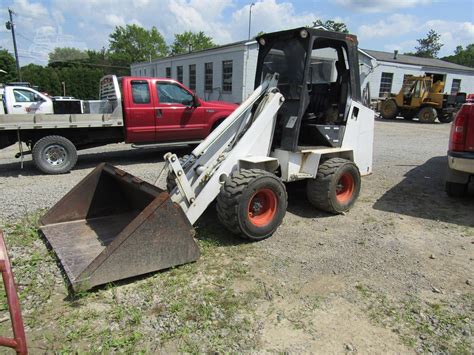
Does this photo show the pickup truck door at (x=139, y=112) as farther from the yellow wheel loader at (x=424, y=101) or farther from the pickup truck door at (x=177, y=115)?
the yellow wheel loader at (x=424, y=101)

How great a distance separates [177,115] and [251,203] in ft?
16.5

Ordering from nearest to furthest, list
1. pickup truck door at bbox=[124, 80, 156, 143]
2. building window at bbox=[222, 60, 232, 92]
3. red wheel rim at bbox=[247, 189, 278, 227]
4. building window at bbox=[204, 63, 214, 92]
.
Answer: red wheel rim at bbox=[247, 189, 278, 227] < pickup truck door at bbox=[124, 80, 156, 143] < building window at bbox=[222, 60, 232, 92] < building window at bbox=[204, 63, 214, 92]

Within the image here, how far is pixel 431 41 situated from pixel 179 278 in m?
94.9

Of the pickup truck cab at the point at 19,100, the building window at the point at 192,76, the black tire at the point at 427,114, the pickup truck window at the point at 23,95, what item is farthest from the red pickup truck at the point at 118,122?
the building window at the point at 192,76

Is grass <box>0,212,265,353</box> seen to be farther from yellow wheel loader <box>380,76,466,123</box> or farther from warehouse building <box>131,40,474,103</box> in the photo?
yellow wheel loader <box>380,76,466,123</box>

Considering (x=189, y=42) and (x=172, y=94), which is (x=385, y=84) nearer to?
(x=172, y=94)

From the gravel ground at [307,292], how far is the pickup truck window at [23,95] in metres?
9.92

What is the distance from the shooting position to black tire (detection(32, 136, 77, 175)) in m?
7.56

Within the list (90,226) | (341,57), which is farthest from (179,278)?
(341,57)

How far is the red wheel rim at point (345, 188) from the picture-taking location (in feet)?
17.4

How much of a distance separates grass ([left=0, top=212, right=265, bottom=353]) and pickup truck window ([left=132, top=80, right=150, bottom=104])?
503cm

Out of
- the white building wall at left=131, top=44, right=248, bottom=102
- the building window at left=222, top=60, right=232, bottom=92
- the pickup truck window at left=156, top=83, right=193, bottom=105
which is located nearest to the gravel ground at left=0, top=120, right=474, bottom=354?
the pickup truck window at left=156, top=83, right=193, bottom=105

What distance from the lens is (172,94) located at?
28.7 feet

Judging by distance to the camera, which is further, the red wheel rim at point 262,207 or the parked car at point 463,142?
the parked car at point 463,142
